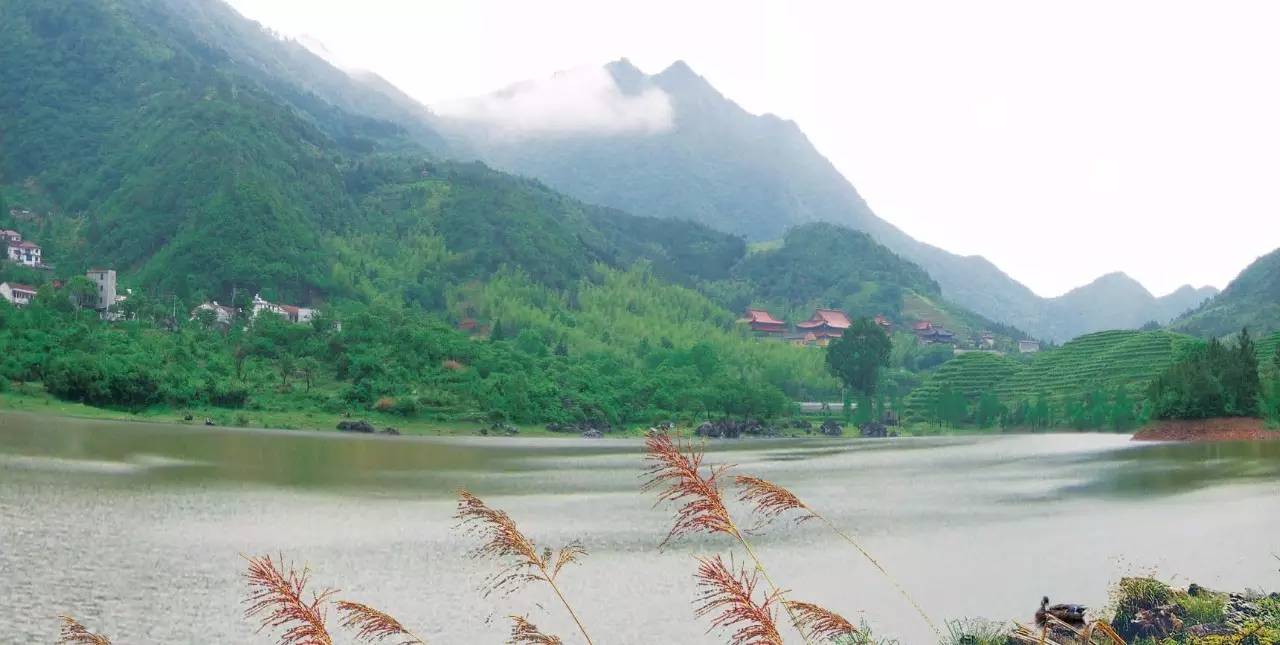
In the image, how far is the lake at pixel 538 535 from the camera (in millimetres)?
17844

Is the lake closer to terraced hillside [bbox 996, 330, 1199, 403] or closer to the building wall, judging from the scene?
the building wall

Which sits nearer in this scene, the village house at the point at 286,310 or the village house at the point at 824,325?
the village house at the point at 286,310

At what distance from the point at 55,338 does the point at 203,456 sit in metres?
32.1

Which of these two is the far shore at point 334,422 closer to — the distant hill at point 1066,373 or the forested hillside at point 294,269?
the forested hillside at point 294,269

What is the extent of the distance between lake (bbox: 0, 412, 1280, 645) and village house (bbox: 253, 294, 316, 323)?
1921 inches

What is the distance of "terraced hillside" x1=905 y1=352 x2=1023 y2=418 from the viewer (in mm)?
108250

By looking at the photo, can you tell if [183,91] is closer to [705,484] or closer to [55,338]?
[55,338]

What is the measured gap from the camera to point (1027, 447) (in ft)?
230

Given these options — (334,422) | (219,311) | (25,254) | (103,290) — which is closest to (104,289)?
(103,290)

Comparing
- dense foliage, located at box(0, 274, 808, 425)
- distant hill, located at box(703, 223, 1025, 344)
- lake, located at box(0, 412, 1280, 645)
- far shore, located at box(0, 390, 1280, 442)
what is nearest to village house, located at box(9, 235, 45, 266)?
dense foliage, located at box(0, 274, 808, 425)

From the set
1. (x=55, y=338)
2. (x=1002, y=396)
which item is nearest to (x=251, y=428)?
(x=55, y=338)

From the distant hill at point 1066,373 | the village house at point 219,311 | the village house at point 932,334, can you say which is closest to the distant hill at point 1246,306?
the distant hill at point 1066,373

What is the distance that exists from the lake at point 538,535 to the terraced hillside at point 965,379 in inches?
2357

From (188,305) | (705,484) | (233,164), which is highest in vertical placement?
(233,164)
